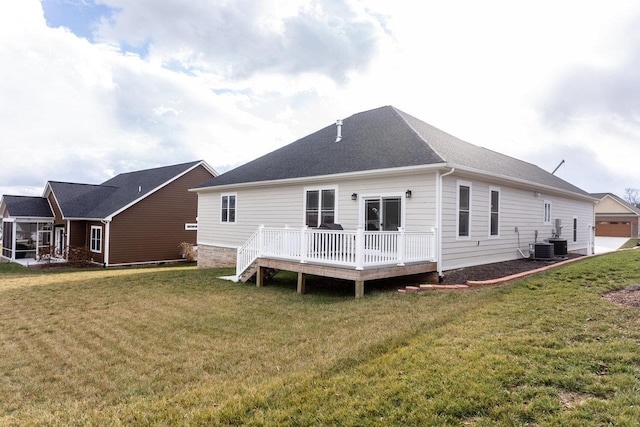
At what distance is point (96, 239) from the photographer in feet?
69.0

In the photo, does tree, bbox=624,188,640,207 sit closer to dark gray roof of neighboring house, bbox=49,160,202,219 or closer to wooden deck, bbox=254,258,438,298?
dark gray roof of neighboring house, bbox=49,160,202,219

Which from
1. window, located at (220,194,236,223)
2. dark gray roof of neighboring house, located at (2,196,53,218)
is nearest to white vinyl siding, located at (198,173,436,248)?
window, located at (220,194,236,223)

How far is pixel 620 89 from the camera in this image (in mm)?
14078

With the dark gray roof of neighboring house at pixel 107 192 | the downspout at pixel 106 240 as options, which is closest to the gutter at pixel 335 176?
the downspout at pixel 106 240

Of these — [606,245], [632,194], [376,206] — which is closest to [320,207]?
[376,206]

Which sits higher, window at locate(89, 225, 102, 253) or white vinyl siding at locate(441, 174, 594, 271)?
white vinyl siding at locate(441, 174, 594, 271)

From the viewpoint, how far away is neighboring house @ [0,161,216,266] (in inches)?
803

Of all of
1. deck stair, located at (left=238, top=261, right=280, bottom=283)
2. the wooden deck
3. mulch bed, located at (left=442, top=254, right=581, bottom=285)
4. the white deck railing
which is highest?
the white deck railing

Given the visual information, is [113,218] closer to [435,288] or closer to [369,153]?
[369,153]

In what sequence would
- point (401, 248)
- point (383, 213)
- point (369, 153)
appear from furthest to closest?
1. point (369, 153)
2. point (383, 213)
3. point (401, 248)

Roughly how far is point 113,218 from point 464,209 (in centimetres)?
1837

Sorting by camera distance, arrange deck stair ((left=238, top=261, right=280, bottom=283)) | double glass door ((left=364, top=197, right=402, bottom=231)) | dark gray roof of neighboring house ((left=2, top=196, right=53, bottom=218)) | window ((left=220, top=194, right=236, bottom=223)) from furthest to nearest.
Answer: dark gray roof of neighboring house ((left=2, top=196, right=53, bottom=218)) < window ((left=220, top=194, right=236, bottom=223)) < deck stair ((left=238, top=261, right=280, bottom=283)) < double glass door ((left=364, top=197, right=402, bottom=231))

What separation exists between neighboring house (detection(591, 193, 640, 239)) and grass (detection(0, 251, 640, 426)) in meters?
39.9

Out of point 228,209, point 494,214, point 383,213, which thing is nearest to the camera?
point 383,213
